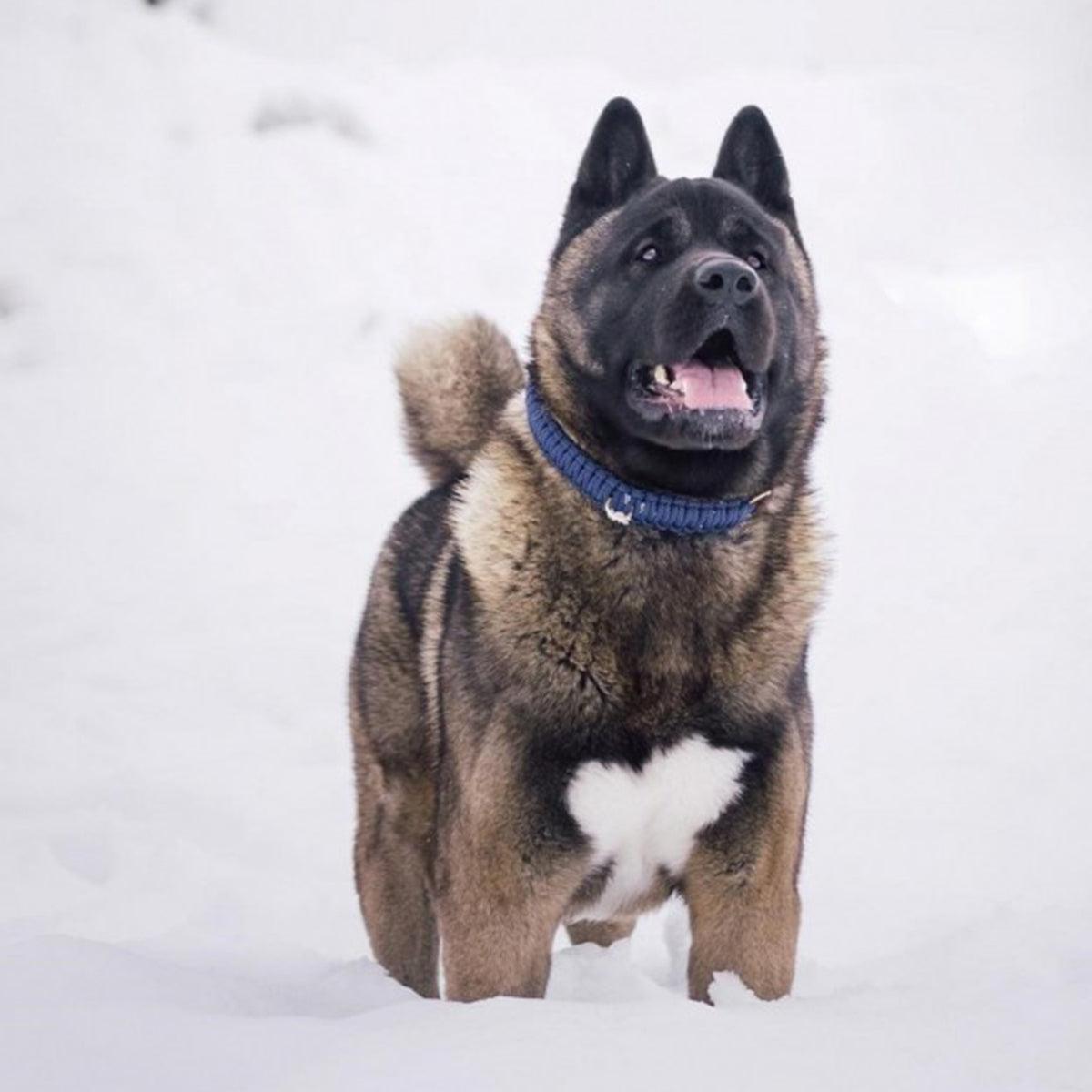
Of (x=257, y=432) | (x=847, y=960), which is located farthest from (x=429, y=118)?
(x=847, y=960)

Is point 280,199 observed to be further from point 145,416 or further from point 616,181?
point 616,181

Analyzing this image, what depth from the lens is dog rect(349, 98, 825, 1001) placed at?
2.60 metres

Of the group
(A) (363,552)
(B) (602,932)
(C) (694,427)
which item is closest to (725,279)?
(C) (694,427)

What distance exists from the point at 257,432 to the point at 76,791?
343 cm

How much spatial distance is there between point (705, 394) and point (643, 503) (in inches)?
9.6

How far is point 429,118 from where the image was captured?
1023 centimetres

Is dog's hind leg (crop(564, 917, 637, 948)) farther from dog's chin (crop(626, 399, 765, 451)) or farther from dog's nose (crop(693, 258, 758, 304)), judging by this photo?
dog's nose (crop(693, 258, 758, 304))

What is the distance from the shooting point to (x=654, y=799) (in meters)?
2.61

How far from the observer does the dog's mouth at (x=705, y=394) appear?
2645 mm

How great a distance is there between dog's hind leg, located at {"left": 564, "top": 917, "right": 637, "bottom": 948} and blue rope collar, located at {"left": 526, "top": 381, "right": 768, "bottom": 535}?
1.33m

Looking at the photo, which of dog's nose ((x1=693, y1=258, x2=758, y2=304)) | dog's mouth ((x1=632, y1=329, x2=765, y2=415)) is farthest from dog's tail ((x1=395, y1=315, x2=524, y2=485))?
dog's nose ((x1=693, y1=258, x2=758, y2=304))

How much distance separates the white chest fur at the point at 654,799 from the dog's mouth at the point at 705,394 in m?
0.58

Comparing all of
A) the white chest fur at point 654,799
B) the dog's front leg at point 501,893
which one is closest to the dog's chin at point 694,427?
the white chest fur at point 654,799

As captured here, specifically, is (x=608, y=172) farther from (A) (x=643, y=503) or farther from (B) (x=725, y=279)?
(A) (x=643, y=503)
